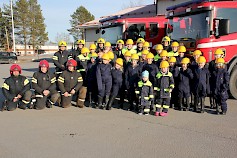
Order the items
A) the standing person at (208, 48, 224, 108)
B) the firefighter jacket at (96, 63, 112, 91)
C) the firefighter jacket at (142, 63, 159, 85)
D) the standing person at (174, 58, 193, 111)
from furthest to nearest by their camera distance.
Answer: the firefighter jacket at (96, 63, 112, 91), the firefighter jacket at (142, 63, 159, 85), the standing person at (174, 58, 193, 111), the standing person at (208, 48, 224, 108)

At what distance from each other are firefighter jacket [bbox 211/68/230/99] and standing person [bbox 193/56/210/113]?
0.62ft

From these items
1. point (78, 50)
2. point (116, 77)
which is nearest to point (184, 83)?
point (116, 77)

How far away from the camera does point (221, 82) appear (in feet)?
20.8

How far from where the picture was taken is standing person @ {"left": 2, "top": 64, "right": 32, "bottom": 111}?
22.4 feet

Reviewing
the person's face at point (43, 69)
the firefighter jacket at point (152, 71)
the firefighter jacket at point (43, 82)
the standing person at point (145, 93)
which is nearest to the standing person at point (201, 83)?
the firefighter jacket at point (152, 71)

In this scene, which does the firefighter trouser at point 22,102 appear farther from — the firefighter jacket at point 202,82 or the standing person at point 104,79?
the firefighter jacket at point 202,82

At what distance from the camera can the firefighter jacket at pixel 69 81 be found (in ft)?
23.7

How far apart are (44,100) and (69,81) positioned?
85 cm

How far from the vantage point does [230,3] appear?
24.5ft

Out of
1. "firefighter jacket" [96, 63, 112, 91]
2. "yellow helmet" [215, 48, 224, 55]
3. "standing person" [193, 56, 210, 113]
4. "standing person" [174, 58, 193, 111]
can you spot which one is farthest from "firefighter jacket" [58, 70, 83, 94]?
"yellow helmet" [215, 48, 224, 55]

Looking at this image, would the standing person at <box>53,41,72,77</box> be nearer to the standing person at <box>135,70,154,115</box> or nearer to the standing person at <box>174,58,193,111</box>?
the standing person at <box>135,70,154,115</box>

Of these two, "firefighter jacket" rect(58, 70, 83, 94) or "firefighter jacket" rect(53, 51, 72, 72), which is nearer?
"firefighter jacket" rect(58, 70, 83, 94)

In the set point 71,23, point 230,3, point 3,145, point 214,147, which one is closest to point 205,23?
point 230,3

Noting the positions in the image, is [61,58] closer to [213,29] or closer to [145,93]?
[145,93]
